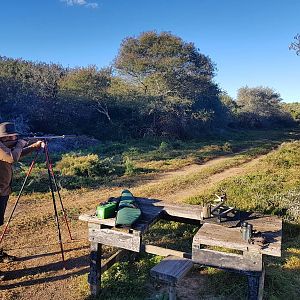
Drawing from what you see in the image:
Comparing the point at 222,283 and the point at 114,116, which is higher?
the point at 114,116

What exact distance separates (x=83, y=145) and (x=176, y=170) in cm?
818

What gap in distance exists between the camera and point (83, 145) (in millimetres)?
20781

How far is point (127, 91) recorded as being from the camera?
2664 cm

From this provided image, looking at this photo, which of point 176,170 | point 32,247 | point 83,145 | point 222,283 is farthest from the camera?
point 83,145

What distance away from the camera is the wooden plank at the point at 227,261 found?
4.09 m

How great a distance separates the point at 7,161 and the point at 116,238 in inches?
75.7

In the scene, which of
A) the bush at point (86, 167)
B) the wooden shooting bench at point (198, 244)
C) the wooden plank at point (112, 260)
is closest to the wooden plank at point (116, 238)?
the wooden shooting bench at point (198, 244)

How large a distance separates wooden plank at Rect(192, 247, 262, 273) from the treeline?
20.2m

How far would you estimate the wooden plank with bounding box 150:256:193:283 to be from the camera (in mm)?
4078

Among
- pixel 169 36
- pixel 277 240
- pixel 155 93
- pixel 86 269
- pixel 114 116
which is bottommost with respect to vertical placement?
pixel 86 269

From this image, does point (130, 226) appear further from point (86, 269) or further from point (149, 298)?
point (86, 269)

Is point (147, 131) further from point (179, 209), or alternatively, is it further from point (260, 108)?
point (260, 108)

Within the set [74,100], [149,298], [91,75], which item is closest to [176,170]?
[149,298]

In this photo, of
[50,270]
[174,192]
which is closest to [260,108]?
[174,192]
